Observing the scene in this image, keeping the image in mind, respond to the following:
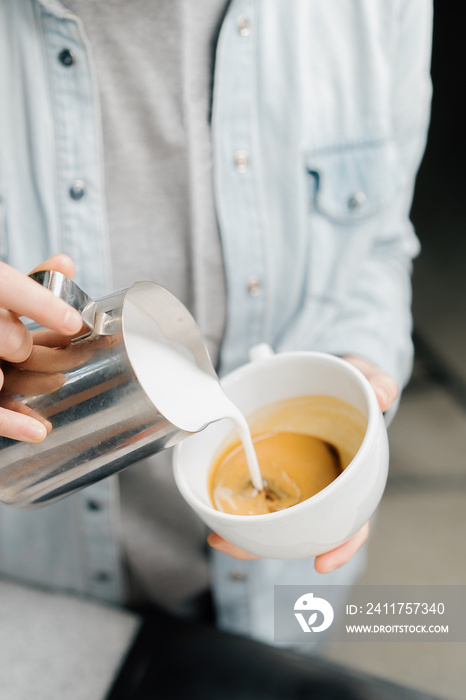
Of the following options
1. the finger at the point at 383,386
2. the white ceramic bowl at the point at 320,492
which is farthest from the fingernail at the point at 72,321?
the finger at the point at 383,386

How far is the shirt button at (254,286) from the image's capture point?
757mm

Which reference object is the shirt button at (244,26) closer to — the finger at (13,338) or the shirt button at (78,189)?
the shirt button at (78,189)

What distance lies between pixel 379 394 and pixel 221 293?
0.30 m

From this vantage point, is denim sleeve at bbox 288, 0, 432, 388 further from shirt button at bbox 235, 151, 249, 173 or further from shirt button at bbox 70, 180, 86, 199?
shirt button at bbox 70, 180, 86, 199

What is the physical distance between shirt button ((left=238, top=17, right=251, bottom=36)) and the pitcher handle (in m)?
0.46

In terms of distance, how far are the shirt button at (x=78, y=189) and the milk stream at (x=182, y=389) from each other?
0.97ft

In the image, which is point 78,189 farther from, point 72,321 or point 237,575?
point 237,575

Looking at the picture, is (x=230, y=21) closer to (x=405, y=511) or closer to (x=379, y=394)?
(x=379, y=394)

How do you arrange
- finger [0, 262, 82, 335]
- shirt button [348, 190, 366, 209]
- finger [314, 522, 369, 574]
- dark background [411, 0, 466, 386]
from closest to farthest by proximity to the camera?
finger [0, 262, 82, 335] → finger [314, 522, 369, 574] → shirt button [348, 190, 366, 209] → dark background [411, 0, 466, 386]

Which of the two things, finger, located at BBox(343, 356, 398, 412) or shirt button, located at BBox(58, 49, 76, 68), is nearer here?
finger, located at BBox(343, 356, 398, 412)

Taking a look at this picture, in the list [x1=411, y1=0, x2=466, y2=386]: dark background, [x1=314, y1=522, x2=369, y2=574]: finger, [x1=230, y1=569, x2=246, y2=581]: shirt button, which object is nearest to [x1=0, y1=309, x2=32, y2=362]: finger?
[x1=314, y1=522, x2=369, y2=574]: finger

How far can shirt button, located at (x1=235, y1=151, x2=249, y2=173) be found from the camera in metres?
0.73

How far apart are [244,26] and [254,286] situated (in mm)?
318

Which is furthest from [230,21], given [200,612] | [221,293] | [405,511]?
[405,511]
